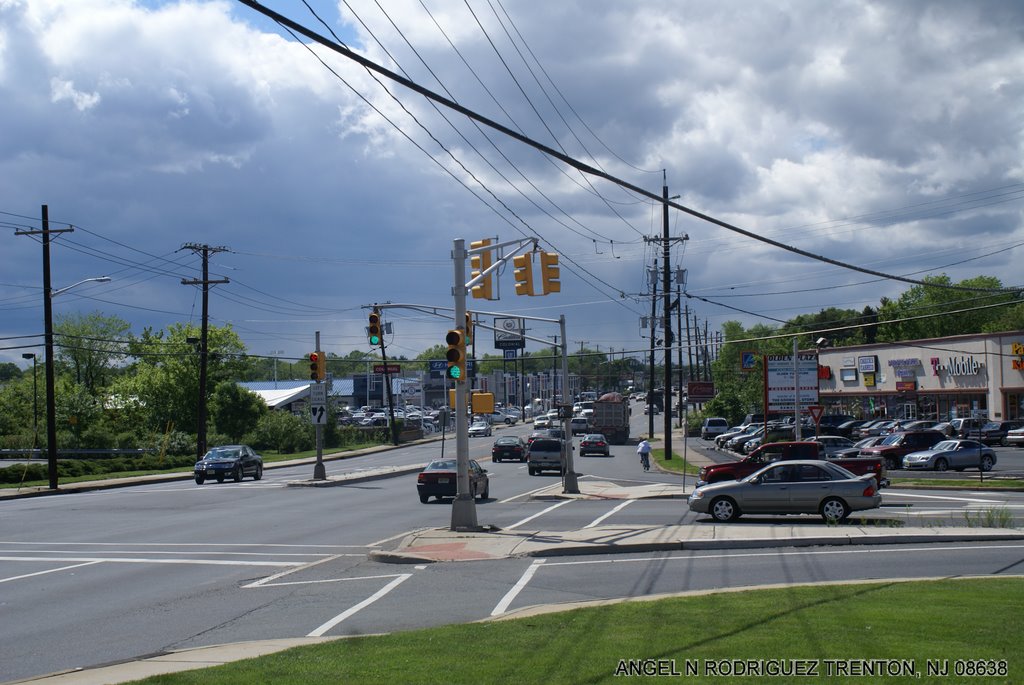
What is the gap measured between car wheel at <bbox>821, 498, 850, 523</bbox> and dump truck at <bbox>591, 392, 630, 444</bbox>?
5780 cm

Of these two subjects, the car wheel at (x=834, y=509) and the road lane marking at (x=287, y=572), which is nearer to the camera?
the road lane marking at (x=287, y=572)

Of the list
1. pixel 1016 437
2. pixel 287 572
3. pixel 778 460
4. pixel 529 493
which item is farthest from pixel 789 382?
pixel 287 572

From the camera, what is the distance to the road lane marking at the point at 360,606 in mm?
10972

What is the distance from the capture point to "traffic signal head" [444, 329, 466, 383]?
20.5m

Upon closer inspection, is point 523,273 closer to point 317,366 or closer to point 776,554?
point 776,554

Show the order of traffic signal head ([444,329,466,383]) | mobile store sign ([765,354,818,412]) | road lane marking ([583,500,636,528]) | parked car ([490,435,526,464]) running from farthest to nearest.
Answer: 1. parked car ([490,435,526,464])
2. mobile store sign ([765,354,818,412])
3. road lane marking ([583,500,636,528])
4. traffic signal head ([444,329,466,383])

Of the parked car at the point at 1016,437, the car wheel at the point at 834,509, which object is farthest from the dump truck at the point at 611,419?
the car wheel at the point at 834,509

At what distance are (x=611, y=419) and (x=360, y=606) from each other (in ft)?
226

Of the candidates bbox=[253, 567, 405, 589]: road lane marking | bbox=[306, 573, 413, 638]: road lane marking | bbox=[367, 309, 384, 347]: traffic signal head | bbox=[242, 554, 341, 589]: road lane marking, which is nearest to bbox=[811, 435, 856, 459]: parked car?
bbox=[367, 309, 384, 347]: traffic signal head

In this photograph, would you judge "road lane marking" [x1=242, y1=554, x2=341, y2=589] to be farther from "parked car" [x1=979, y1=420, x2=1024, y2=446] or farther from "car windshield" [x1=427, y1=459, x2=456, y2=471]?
"parked car" [x1=979, y1=420, x2=1024, y2=446]

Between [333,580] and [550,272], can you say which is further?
[550,272]

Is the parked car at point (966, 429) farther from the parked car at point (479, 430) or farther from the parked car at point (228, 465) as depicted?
the parked car at point (479, 430)

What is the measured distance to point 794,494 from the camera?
2194cm

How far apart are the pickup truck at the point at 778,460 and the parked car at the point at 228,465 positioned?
24361mm
